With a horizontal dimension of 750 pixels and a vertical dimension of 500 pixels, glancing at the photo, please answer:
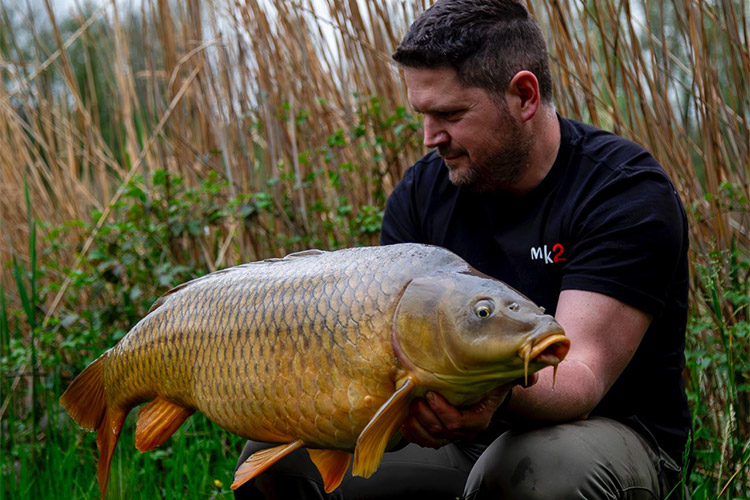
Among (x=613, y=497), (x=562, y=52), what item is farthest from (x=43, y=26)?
(x=613, y=497)

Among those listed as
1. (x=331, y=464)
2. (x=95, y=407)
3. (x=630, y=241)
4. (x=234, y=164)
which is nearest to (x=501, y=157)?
(x=630, y=241)

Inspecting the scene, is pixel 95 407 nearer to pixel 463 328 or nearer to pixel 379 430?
pixel 379 430

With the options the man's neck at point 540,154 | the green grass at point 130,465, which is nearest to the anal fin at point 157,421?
the green grass at point 130,465

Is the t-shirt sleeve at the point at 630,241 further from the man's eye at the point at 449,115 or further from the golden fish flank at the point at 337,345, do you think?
the golden fish flank at the point at 337,345

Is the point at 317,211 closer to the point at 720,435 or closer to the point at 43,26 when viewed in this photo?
the point at 720,435

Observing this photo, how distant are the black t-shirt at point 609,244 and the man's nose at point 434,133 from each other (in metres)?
0.17

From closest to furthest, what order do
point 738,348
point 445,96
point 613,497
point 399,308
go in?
point 399,308 → point 613,497 → point 445,96 → point 738,348

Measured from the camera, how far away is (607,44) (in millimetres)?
2287

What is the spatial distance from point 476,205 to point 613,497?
699 mm

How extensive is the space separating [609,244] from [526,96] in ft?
1.26

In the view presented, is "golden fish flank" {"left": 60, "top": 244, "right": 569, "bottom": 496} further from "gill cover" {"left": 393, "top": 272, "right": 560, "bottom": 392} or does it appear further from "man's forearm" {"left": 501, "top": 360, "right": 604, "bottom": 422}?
"man's forearm" {"left": 501, "top": 360, "right": 604, "bottom": 422}

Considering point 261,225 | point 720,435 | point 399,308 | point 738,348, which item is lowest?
point 720,435

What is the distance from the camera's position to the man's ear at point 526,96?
177cm

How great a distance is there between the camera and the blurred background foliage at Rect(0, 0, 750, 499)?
7.34ft
